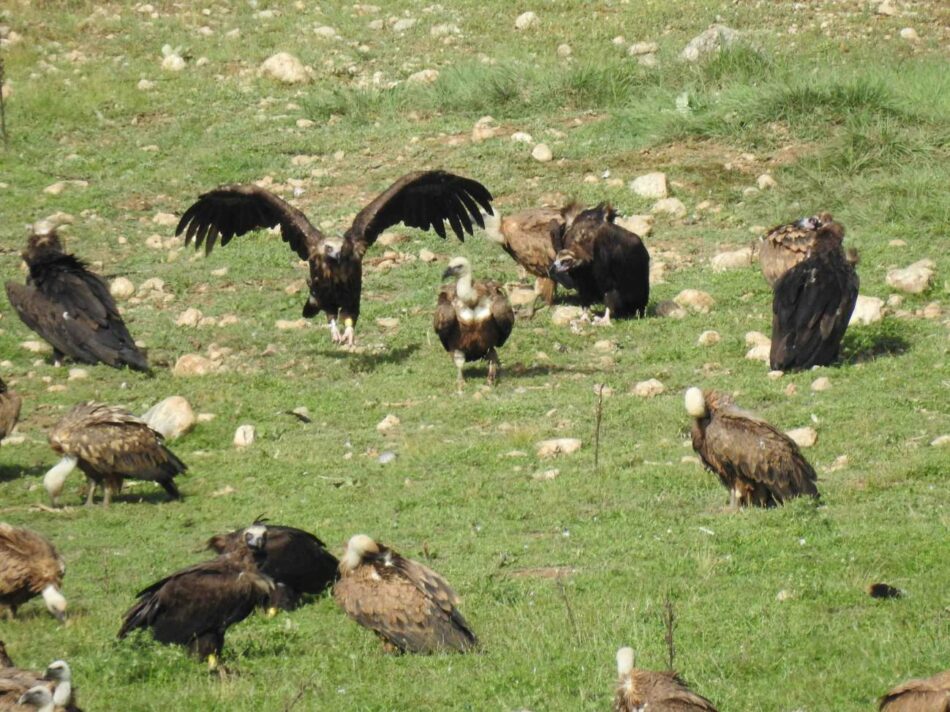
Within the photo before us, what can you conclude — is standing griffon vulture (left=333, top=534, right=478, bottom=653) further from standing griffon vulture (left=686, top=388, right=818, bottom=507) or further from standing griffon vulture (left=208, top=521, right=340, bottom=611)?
standing griffon vulture (left=686, top=388, right=818, bottom=507)

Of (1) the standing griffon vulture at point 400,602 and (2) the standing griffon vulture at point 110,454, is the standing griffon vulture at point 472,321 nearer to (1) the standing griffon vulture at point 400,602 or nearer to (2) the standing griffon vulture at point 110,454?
(2) the standing griffon vulture at point 110,454

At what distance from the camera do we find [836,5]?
2661cm

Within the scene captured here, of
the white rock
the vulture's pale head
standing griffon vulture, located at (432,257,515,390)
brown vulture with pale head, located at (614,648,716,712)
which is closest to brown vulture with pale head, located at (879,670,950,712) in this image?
brown vulture with pale head, located at (614,648,716,712)

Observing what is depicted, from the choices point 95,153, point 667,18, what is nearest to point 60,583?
point 95,153

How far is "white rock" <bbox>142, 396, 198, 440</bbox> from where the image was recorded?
14.3 metres

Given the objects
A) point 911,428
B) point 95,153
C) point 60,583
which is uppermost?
point 60,583

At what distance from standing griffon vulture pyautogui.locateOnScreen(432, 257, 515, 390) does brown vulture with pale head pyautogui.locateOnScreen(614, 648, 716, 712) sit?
8.60 m

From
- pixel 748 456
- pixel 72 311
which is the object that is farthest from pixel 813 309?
pixel 72 311

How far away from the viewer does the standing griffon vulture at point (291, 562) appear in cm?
988

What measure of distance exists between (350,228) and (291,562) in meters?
7.93

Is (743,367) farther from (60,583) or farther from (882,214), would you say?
(60,583)

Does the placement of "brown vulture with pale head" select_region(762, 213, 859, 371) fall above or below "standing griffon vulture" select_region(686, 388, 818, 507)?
below

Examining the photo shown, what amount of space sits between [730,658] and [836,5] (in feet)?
66.8

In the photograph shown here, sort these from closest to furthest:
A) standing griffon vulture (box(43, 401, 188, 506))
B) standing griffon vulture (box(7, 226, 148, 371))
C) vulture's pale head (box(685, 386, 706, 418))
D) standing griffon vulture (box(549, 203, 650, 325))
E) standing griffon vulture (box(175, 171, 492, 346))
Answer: vulture's pale head (box(685, 386, 706, 418)) → standing griffon vulture (box(43, 401, 188, 506)) → standing griffon vulture (box(7, 226, 148, 371)) → standing griffon vulture (box(175, 171, 492, 346)) → standing griffon vulture (box(549, 203, 650, 325))
